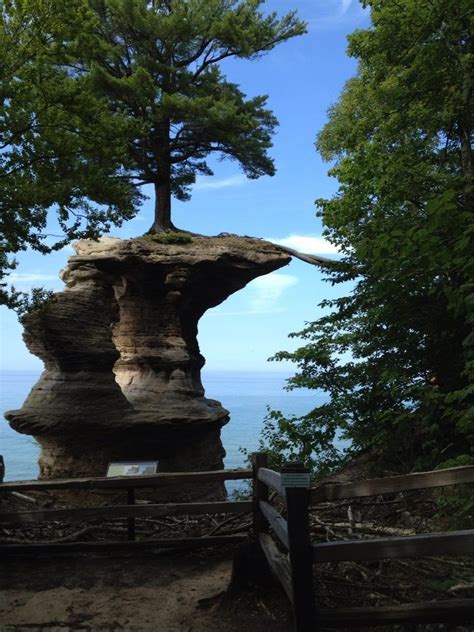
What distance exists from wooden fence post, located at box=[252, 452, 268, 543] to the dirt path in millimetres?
659

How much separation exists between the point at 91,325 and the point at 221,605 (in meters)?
14.9

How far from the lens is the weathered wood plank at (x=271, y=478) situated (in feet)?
11.4

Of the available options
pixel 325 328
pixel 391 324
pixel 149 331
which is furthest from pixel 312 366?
pixel 149 331

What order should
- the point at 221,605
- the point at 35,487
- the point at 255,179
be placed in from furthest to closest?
the point at 255,179 → the point at 35,487 → the point at 221,605

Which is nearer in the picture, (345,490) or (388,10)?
(345,490)

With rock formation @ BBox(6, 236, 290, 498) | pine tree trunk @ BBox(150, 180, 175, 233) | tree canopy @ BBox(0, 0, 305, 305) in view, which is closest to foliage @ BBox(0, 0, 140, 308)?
tree canopy @ BBox(0, 0, 305, 305)

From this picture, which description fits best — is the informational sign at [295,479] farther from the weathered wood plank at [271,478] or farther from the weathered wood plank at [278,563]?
the weathered wood plank at [278,563]

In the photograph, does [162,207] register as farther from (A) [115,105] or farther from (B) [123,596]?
(B) [123,596]

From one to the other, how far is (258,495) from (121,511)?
5.68ft

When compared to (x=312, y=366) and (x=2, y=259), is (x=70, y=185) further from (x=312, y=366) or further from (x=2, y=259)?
(x=312, y=366)

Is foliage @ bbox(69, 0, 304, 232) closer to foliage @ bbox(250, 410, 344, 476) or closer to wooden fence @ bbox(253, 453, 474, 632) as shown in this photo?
foliage @ bbox(250, 410, 344, 476)

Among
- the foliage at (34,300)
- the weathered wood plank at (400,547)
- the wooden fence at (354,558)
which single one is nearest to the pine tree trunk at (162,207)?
the foliage at (34,300)

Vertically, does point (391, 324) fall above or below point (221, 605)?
above

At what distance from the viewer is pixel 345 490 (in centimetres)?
361
